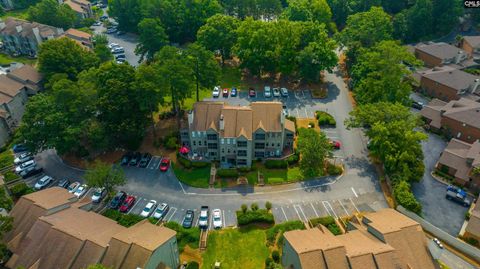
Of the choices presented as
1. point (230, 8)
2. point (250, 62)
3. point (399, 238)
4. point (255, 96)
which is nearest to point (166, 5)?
point (230, 8)

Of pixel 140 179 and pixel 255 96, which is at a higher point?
pixel 255 96

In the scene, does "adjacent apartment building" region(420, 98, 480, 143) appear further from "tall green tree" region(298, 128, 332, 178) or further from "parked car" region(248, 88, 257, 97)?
"parked car" region(248, 88, 257, 97)

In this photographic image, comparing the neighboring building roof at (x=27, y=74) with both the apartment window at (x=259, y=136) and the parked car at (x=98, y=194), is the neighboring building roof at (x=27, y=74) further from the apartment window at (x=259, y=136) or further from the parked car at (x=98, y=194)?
the apartment window at (x=259, y=136)


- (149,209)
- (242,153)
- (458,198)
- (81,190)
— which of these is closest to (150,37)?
(81,190)

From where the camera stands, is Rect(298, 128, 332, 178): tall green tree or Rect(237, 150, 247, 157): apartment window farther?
Rect(237, 150, 247, 157): apartment window

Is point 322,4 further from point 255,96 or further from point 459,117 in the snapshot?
point 459,117

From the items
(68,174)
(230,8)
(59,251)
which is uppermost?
(230,8)

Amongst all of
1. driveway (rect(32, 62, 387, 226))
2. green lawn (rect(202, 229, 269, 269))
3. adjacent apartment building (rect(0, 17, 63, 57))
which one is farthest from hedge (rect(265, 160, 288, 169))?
adjacent apartment building (rect(0, 17, 63, 57))
